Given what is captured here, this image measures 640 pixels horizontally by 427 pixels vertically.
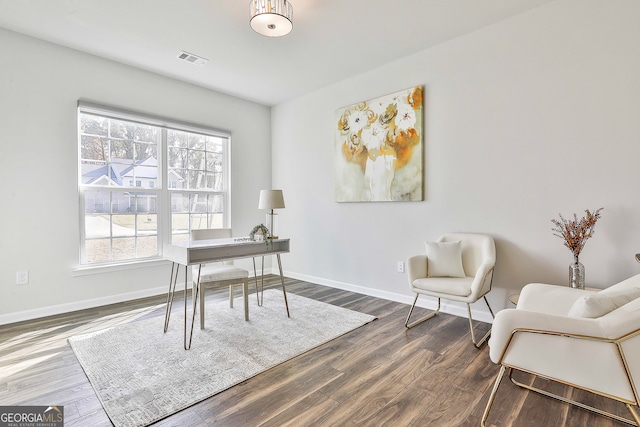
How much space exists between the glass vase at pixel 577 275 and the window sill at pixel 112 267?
13.8 ft

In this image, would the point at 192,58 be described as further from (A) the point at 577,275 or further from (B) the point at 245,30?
(A) the point at 577,275

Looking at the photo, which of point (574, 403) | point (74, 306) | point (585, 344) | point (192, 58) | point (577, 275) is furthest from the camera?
point (192, 58)

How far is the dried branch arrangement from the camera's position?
232 centimetres

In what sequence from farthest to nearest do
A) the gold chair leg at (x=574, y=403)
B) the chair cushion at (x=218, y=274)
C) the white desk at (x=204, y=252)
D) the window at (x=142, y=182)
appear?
the window at (x=142, y=182), the chair cushion at (x=218, y=274), the white desk at (x=204, y=252), the gold chair leg at (x=574, y=403)

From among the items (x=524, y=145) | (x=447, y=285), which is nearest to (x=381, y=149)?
(x=524, y=145)

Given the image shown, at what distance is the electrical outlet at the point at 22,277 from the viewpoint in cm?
299

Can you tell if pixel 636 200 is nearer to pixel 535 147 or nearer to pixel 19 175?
pixel 535 147

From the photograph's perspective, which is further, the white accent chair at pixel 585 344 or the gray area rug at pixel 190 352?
the gray area rug at pixel 190 352

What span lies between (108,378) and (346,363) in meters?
1.54

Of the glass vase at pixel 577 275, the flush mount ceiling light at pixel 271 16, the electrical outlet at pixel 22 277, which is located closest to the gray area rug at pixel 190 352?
the electrical outlet at pixel 22 277

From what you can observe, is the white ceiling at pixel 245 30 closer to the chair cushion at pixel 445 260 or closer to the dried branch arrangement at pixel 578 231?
the dried branch arrangement at pixel 578 231

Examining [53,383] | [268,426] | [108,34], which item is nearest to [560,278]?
[268,426]

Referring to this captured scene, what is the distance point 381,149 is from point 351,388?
2592 millimetres

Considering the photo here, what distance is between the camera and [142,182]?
384 cm
